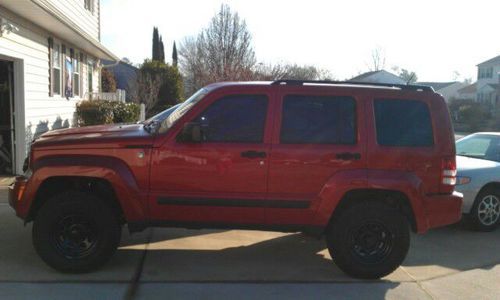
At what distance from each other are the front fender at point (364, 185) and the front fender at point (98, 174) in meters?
1.83

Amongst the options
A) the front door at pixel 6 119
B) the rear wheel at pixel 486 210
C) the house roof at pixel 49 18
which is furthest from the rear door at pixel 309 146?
the front door at pixel 6 119

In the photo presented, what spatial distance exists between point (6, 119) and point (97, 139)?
6.64m

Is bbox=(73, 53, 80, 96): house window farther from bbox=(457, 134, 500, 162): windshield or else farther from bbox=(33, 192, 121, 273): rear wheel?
bbox=(33, 192, 121, 273): rear wheel

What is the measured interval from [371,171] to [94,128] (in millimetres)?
3079

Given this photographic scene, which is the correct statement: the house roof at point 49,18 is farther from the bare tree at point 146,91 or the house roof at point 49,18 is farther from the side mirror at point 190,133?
the bare tree at point 146,91

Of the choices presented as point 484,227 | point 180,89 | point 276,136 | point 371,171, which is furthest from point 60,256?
point 180,89

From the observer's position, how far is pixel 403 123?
18.3 feet

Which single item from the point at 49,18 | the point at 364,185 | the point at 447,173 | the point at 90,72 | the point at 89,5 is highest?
the point at 89,5

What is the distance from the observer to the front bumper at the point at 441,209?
18.1 ft

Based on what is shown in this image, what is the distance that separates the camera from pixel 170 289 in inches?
199

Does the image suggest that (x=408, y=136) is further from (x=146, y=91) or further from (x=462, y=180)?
(x=146, y=91)

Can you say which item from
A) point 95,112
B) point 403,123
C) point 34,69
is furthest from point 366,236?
point 95,112

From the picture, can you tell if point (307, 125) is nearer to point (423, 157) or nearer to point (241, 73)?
point (423, 157)

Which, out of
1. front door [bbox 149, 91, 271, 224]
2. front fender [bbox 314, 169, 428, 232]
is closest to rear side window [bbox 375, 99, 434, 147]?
front fender [bbox 314, 169, 428, 232]
